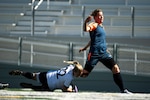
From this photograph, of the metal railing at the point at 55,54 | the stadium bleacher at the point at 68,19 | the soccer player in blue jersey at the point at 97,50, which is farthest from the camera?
the stadium bleacher at the point at 68,19

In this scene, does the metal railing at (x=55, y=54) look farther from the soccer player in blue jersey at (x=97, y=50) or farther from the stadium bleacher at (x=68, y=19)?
the soccer player in blue jersey at (x=97, y=50)

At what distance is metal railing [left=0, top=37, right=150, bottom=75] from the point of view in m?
15.1

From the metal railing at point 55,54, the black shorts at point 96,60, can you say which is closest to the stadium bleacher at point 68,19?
the metal railing at point 55,54

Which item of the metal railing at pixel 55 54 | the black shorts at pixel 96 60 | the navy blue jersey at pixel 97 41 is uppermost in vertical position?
the navy blue jersey at pixel 97 41

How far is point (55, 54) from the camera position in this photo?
15.8 meters

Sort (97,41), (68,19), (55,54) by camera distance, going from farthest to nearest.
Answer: (68,19)
(55,54)
(97,41)

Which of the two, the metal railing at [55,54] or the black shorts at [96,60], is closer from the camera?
the black shorts at [96,60]

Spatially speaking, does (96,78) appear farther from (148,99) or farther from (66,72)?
(148,99)

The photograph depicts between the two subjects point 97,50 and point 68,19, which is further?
point 68,19

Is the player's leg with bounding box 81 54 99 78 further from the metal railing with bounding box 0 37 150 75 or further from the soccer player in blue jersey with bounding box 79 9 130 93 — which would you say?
the metal railing with bounding box 0 37 150 75

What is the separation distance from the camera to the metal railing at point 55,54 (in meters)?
15.1

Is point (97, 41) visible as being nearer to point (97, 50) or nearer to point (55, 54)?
point (97, 50)

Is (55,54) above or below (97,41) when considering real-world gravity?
below

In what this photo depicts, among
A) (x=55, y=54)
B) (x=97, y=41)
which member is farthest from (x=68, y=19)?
(x=97, y=41)
